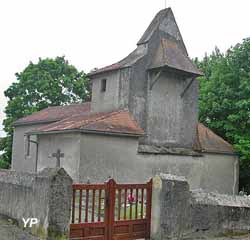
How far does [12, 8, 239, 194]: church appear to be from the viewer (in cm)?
2070

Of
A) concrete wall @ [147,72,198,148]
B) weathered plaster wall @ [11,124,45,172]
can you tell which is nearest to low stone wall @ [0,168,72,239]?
concrete wall @ [147,72,198,148]

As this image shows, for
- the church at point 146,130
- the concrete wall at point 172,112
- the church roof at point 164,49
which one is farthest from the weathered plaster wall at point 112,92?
the concrete wall at point 172,112

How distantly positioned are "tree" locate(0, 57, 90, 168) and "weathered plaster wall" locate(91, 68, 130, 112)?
19.5 metres

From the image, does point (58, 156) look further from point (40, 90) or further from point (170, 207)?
point (40, 90)

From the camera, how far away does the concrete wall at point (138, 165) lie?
20391 millimetres

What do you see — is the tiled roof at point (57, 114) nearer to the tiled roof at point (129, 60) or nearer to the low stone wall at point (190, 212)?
the tiled roof at point (129, 60)

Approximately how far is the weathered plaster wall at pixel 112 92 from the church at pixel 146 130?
0.06 m

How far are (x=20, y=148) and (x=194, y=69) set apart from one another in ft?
56.9

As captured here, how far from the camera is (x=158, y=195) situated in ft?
36.2

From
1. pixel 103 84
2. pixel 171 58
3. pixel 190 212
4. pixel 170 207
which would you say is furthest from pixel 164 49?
pixel 170 207

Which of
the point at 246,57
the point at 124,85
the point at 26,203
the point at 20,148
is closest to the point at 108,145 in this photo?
the point at 124,85

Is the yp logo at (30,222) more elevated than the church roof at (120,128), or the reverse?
the church roof at (120,128)

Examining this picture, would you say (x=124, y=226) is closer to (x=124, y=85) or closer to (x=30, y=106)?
(x=124, y=85)

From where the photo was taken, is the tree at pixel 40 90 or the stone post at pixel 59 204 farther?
the tree at pixel 40 90
